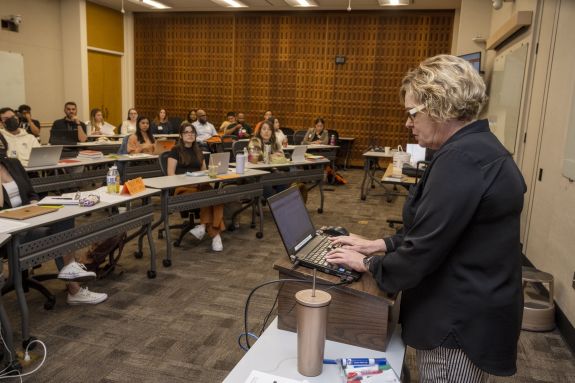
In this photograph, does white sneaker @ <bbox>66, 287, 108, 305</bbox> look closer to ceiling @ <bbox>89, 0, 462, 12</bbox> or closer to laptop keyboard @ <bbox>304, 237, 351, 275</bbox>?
laptop keyboard @ <bbox>304, 237, 351, 275</bbox>

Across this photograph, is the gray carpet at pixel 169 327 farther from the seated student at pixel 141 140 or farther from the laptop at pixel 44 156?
the seated student at pixel 141 140

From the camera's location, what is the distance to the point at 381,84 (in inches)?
420

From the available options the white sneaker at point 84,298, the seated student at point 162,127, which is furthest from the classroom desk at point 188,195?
the seated student at point 162,127

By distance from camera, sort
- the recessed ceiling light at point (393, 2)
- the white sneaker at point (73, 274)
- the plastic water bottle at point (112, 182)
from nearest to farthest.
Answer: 1. the white sneaker at point (73, 274)
2. the plastic water bottle at point (112, 182)
3. the recessed ceiling light at point (393, 2)

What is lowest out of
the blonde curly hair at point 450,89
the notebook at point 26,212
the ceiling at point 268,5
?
the notebook at point 26,212

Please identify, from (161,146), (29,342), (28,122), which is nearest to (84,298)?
(29,342)

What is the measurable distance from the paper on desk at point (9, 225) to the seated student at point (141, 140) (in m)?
3.81

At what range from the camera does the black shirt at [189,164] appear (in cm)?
498

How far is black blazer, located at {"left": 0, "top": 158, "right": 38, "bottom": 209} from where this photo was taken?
320 centimetres

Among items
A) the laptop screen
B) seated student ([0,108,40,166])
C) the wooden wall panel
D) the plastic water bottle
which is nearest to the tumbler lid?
the laptop screen

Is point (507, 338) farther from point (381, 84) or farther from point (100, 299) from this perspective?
point (381, 84)

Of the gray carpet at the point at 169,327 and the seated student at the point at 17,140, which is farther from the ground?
the seated student at the point at 17,140

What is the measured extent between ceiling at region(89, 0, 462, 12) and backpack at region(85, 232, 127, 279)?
7895 mm

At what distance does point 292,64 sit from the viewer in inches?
437
